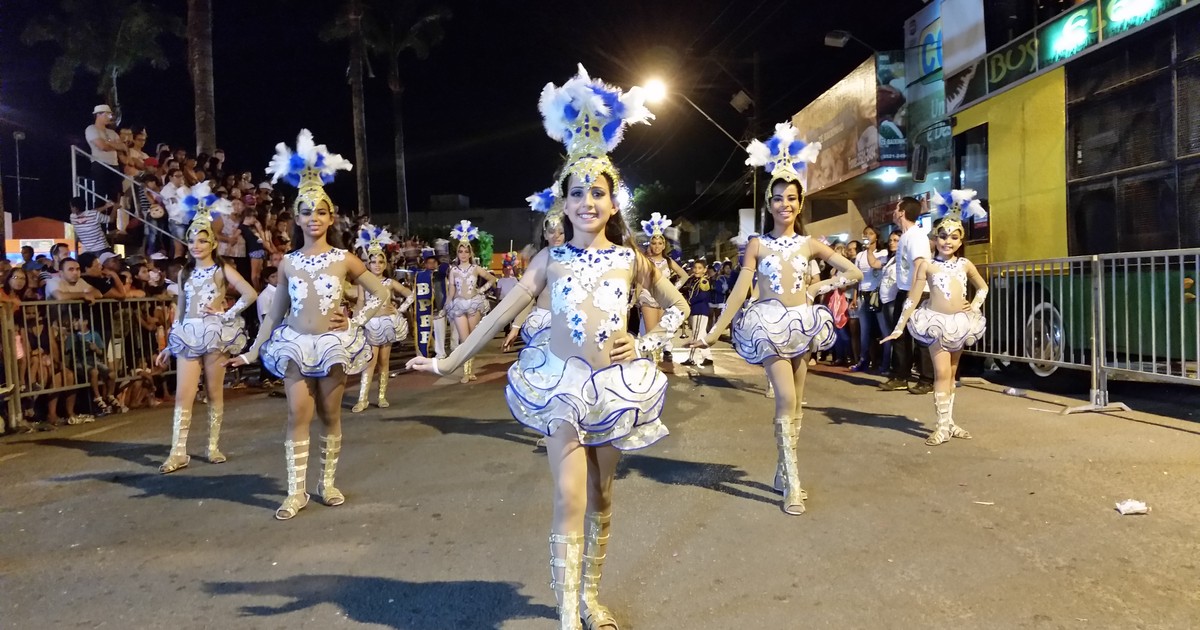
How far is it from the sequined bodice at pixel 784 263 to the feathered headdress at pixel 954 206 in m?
2.61

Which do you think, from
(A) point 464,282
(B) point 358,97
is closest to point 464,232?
(A) point 464,282

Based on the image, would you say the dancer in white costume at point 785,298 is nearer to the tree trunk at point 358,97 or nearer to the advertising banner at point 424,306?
the advertising banner at point 424,306

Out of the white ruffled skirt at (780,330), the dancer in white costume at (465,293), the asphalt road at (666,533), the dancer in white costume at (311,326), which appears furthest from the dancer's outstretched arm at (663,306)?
the dancer in white costume at (465,293)

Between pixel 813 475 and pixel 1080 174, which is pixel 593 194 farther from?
pixel 1080 174

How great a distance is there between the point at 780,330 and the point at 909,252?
4744mm

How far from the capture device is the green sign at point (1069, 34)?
8.52 metres

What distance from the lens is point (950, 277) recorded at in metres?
7.12

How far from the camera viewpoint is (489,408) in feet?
31.3

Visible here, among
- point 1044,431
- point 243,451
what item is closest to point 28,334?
point 243,451

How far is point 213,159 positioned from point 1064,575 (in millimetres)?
15690

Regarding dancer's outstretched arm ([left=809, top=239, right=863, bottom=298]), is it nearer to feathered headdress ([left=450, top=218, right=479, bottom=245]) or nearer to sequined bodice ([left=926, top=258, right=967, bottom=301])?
sequined bodice ([left=926, top=258, right=967, bottom=301])

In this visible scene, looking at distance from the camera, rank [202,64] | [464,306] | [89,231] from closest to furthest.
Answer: [464,306], [89,231], [202,64]

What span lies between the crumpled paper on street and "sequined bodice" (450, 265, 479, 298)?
852 cm

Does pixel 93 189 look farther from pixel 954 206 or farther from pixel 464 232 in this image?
pixel 954 206
